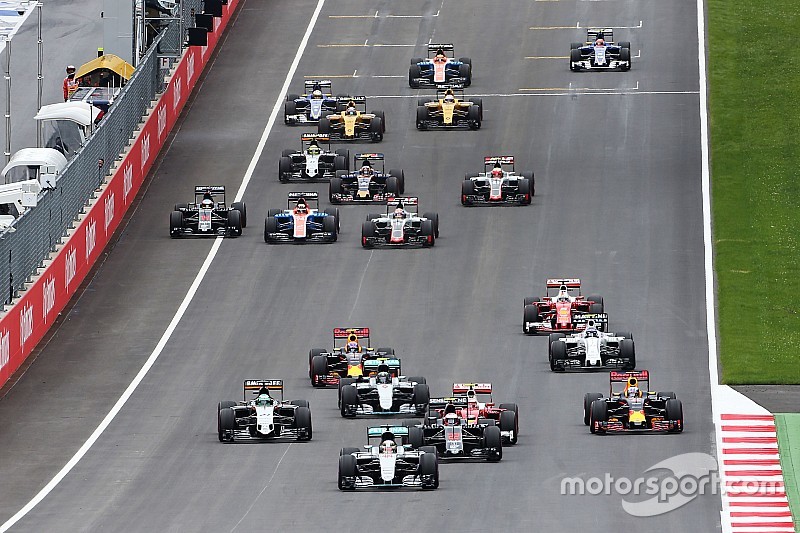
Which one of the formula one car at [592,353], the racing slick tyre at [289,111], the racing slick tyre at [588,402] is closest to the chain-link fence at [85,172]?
the racing slick tyre at [289,111]

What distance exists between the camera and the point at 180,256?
54.8m

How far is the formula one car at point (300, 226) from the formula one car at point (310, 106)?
37.2ft

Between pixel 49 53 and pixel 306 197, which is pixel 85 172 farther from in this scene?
pixel 49 53

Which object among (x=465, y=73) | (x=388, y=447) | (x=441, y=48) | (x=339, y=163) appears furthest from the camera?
(x=441, y=48)

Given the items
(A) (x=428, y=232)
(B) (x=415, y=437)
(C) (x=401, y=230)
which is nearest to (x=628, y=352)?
(B) (x=415, y=437)

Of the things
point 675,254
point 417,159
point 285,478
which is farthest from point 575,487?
point 417,159

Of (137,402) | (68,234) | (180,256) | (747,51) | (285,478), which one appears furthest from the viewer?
(747,51)

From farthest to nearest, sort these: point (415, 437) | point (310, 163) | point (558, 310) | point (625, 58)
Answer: point (625, 58), point (310, 163), point (558, 310), point (415, 437)

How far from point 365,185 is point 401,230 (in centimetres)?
437

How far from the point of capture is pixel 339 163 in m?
60.2

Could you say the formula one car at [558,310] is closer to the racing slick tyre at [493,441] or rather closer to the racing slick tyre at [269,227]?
the racing slick tyre at [493,441]

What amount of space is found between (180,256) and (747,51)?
91.3 ft

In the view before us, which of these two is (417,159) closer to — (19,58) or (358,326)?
(358,326)

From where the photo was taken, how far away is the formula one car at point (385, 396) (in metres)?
41.1
